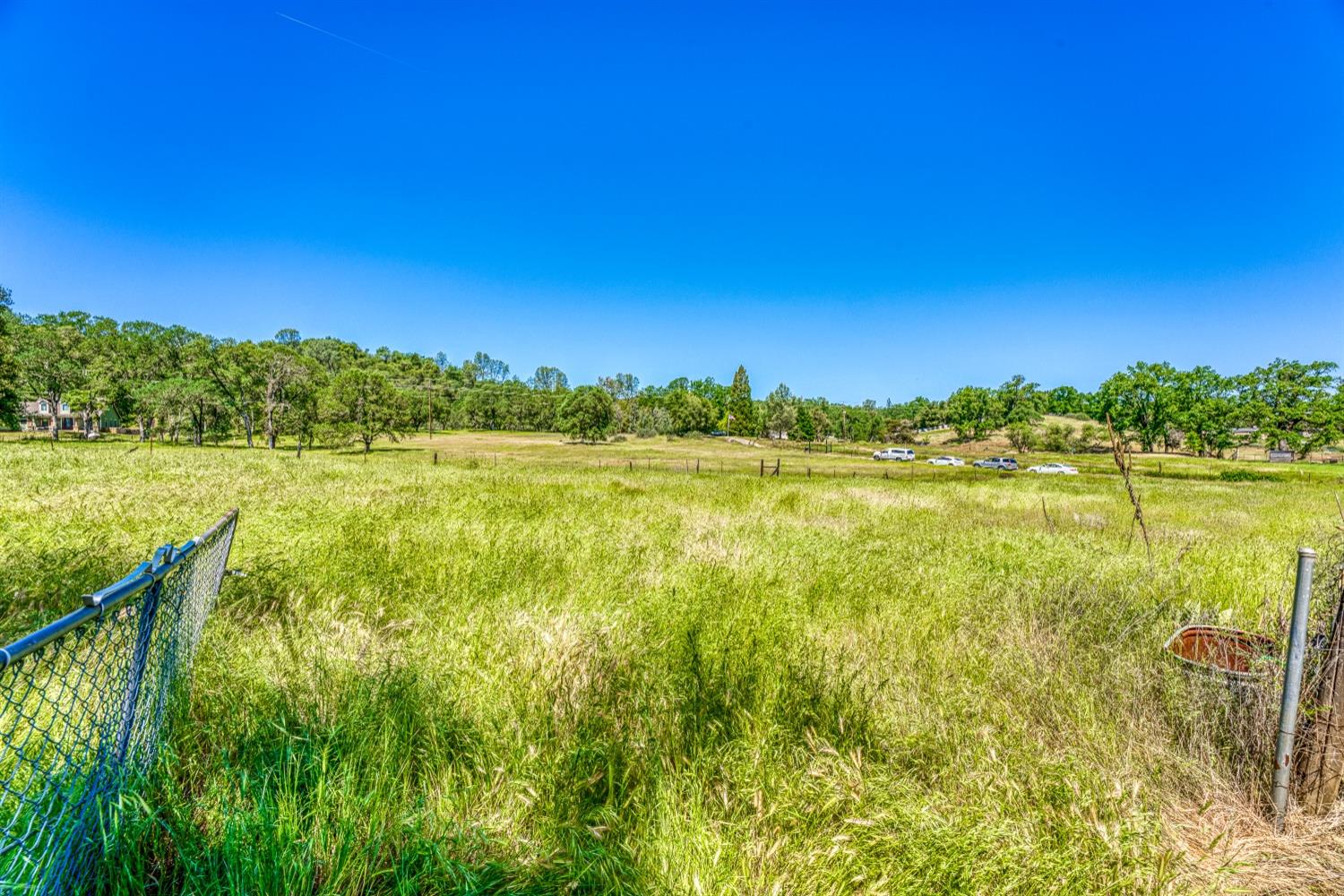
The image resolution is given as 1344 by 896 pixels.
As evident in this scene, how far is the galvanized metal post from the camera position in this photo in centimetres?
249

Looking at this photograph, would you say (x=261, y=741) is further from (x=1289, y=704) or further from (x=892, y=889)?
(x=1289, y=704)

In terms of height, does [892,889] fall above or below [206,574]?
below

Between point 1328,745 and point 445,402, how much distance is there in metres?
112

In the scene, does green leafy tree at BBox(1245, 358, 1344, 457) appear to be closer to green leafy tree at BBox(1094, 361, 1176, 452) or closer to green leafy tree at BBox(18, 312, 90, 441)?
green leafy tree at BBox(1094, 361, 1176, 452)

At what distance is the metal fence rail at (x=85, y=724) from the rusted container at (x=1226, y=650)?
18.5 ft

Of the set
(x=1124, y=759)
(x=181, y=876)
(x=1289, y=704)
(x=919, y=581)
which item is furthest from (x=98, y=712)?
(x=919, y=581)

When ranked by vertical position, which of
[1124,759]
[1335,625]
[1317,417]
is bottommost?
[1124,759]

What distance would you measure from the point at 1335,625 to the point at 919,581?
417cm

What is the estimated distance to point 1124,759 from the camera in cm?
296

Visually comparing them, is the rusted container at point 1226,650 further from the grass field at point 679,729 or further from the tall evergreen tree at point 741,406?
the tall evergreen tree at point 741,406

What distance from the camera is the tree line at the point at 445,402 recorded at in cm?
4906

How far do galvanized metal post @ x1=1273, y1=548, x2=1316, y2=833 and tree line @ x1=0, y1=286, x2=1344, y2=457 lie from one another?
6.81 m

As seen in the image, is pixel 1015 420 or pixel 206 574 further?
pixel 1015 420

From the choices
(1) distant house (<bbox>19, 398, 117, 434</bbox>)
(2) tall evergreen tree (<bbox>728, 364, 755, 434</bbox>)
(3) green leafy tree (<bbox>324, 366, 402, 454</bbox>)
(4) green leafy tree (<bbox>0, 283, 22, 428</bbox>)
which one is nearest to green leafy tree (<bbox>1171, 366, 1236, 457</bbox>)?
(2) tall evergreen tree (<bbox>728, 364, 755, 434</bbox>)
